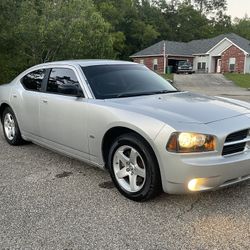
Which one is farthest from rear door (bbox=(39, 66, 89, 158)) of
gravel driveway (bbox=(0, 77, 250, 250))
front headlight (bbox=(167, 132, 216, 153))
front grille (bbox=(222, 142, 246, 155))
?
front grille (bbox=(222, 142, 246, 155))

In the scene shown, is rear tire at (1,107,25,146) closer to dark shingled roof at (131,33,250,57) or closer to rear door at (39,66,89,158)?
rear door at (39,66,89,158)

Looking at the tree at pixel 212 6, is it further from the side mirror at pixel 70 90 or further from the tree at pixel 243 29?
the side mirror at pixel 70 90

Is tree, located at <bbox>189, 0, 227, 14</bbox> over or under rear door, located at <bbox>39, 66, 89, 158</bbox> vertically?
over

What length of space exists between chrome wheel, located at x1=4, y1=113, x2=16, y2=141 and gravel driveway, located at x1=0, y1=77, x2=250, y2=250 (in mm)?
1641

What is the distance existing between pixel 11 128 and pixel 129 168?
327cm

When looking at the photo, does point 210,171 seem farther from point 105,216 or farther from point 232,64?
point 232,64

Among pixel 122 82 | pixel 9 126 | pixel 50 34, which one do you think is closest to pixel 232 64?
pixel 50 34

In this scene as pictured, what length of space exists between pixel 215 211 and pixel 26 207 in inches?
78.6

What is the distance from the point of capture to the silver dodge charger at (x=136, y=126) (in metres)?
3.76

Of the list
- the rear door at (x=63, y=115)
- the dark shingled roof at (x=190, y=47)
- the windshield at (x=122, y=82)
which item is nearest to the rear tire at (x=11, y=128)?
the rear door at (x=63, y=115)

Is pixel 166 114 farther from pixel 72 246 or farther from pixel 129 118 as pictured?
pixel 72 246

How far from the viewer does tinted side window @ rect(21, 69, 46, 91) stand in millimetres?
5892

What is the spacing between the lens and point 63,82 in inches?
211

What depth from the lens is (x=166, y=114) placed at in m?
4.04
